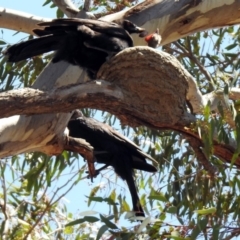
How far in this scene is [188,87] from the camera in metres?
3.22

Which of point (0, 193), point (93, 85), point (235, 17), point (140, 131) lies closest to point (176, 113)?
point (93, 85)

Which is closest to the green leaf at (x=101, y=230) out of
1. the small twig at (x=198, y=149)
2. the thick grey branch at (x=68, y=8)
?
the small twig at (x=198, y=149)

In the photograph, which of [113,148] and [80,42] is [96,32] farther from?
[113,148]

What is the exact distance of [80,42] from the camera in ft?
11.3

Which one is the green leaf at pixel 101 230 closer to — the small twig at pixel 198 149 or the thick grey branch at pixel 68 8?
the small twig at pixel 198 149

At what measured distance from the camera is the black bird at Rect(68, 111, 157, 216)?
376cm

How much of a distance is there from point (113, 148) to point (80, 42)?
2.19 feet

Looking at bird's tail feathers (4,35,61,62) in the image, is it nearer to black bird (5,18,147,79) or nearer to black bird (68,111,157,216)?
black bird (5,18,147,79)

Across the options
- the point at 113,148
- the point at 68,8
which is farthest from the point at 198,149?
the point at 68,8

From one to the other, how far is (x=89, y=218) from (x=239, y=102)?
960 millimetres

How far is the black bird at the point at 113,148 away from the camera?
3.76 meters

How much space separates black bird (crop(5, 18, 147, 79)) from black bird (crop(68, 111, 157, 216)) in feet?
1.09

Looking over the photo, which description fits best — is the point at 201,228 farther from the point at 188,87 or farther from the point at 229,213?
the point at 229,213

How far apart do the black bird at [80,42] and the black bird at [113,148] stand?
33 cm
